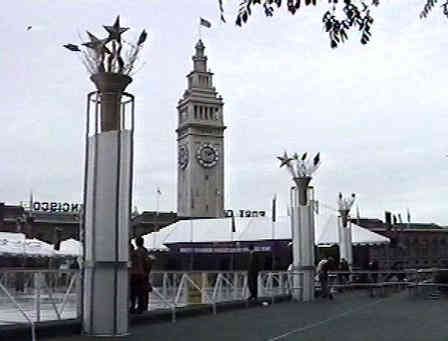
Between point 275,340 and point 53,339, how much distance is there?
336cm

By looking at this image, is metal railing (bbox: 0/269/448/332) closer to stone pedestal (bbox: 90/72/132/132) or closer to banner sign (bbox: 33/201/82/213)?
stone pedestal (bbox: 90/72/132/132)

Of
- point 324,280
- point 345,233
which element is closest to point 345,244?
point 345,233

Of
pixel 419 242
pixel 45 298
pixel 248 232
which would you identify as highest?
pixel 419 242

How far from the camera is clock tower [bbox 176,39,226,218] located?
10644 cm

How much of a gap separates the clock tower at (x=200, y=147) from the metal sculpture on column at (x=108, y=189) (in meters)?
91.9

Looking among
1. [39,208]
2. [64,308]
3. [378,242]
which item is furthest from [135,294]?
[39,208]

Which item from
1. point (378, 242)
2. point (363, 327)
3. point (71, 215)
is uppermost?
point (71, 215)

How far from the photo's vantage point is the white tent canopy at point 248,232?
122ft

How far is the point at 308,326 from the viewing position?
41.4 ft

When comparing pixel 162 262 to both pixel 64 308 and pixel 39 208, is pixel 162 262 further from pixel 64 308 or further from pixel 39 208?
pixel 39 208

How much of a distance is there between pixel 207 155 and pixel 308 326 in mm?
95742

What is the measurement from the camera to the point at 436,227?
362ft

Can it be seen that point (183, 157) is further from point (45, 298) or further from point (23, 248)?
point (45, 298)

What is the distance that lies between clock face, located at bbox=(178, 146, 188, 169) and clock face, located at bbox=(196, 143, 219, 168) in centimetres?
263
